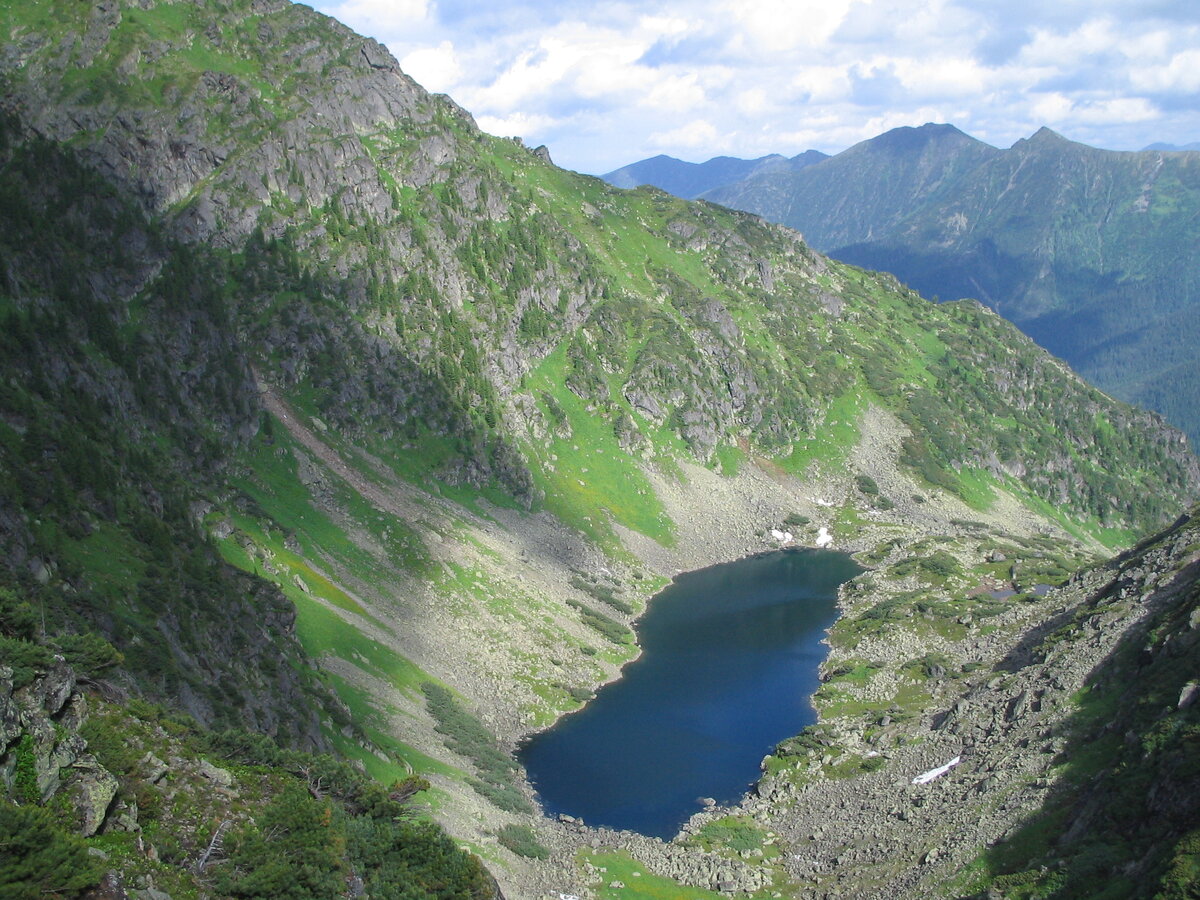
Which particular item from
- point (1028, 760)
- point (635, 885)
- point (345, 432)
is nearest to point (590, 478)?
point (345, 432)

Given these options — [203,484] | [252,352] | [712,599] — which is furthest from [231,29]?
[712,599]

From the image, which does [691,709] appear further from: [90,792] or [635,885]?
[90,792]

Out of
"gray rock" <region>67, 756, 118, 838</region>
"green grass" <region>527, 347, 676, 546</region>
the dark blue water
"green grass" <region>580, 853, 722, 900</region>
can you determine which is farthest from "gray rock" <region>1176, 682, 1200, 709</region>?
"green grass" <region>527, 347, 676, 546</region>

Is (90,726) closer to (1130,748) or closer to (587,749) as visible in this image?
(1130,748)

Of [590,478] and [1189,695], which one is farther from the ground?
[1189,695]

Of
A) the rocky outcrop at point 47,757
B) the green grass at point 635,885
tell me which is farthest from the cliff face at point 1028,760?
the rocky outcrop at point 47,757

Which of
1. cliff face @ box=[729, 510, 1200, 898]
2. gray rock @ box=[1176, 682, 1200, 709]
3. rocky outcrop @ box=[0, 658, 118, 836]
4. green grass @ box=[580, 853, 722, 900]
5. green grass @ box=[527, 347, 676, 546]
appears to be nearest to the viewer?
rocky outcrop @ box=[0, 658, 118, 836]

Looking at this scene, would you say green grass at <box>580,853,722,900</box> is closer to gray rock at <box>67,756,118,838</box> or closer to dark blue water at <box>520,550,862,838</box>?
dark blue water at <box>520,550,862,838</box>
